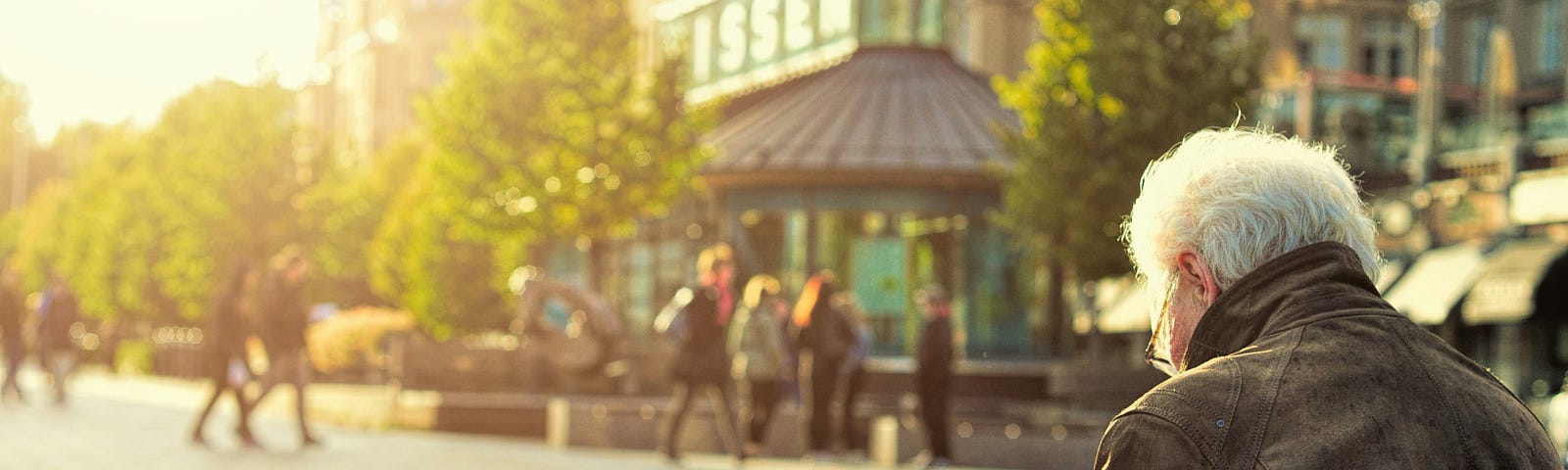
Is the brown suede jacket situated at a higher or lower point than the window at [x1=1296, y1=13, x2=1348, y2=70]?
lower

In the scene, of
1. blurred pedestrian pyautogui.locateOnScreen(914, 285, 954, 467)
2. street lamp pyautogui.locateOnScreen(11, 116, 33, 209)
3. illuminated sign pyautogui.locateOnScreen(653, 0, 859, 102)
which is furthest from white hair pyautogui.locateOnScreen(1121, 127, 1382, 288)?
street lamp pyautogui.locateOnScreen(11, 116, 33, 209)

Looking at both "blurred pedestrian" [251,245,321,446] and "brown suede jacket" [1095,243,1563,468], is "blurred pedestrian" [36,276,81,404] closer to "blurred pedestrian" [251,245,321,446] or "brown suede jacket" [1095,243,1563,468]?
"blurred pedestrian" [251,245,321,446]

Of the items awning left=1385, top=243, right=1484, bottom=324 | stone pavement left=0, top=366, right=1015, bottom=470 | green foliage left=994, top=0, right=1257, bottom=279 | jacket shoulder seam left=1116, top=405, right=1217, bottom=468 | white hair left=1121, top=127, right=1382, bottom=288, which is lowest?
stone pavement left=0, top=366, right=1015, bottom=470

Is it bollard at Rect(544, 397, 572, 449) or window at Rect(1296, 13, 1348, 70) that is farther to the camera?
window at Rect(1296, 13, 1348, 70)

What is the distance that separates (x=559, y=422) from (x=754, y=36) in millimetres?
22151

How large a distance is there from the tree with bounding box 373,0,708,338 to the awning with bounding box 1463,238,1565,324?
12453 mm

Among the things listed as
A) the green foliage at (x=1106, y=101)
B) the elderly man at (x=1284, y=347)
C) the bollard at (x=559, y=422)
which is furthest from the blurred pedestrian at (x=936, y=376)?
the elderly man at (x=1284, y=347)

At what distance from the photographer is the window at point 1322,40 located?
162 ft

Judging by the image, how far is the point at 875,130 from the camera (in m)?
35.6

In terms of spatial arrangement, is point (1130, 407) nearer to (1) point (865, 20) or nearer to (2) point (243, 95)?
(1) point (865, 20)

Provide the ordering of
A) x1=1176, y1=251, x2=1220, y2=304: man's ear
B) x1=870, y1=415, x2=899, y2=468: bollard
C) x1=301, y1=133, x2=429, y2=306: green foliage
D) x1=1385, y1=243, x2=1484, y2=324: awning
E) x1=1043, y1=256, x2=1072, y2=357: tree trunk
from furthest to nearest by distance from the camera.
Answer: x1=301, y1=133, x2=429, y2=306: green foliage, x1=1043, y1=256, x2=1072, y2=357: tree trunk, x1=1385, y1=243, x2=1484, y2=324: awning, x1=870, y1=415, x2=899, y2=468: bollard, x1=1176, y1=251, x2=1220, y2=304: man's ear

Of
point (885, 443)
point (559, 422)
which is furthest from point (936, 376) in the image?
point (559, 422)

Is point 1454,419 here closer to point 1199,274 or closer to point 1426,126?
point 1199,274

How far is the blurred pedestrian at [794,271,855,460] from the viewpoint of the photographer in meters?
18.0
